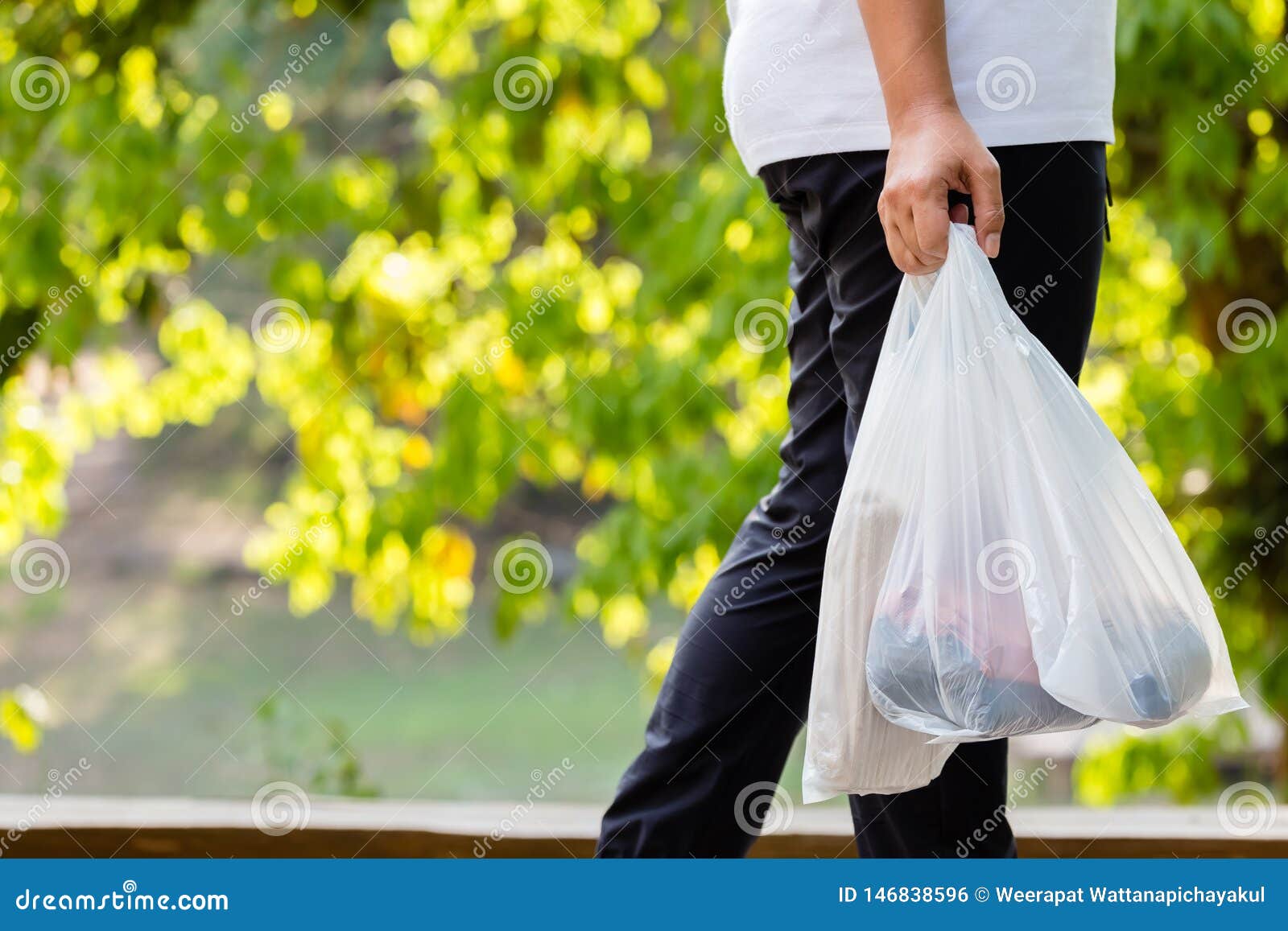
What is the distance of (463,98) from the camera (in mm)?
2572

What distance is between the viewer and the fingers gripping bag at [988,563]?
921 mm

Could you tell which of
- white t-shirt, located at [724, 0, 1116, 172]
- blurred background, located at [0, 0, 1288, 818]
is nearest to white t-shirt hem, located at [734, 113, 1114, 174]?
white t-shirt, located at [724, 0, 1116, 172]

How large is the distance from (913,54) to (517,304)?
1.82 metres

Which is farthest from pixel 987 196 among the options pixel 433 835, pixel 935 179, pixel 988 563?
pixel 433 835

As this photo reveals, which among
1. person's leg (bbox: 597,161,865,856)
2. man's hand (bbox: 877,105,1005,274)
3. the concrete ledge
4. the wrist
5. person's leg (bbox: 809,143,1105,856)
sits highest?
the wrist

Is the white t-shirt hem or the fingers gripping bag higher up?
the white t-shirt hem

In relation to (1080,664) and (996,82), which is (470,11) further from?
(1080,664)

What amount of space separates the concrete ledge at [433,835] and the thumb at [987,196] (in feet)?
2.89

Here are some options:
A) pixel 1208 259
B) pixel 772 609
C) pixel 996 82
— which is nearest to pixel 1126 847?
pixel 772 609

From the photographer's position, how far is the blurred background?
238 cm

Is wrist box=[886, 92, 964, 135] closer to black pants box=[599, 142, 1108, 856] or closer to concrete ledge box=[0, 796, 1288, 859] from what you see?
black pants box=[599, 142, 1108, 856]

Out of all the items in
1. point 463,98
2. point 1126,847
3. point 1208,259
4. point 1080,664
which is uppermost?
point 463,98

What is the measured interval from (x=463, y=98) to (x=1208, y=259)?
4.82 ft

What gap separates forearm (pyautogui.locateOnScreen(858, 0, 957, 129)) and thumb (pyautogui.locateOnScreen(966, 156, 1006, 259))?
51 mm
